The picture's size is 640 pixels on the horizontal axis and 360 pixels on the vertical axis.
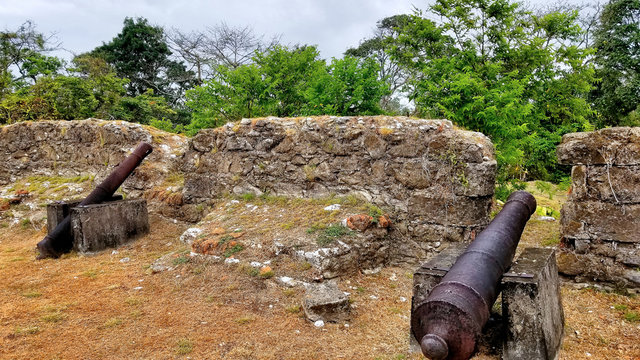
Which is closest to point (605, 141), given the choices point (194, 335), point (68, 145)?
point (194, 335)

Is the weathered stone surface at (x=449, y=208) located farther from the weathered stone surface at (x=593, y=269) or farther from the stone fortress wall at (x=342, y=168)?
the weathered stone surface at (x=593, y=269)

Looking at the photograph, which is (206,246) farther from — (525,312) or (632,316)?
(632,316)

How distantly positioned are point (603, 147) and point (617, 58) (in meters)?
17.4

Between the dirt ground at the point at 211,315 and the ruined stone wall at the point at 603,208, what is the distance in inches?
12.2

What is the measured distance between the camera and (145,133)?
31.7 ft

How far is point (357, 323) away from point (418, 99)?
7.10m

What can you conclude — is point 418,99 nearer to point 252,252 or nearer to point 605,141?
point 605,141

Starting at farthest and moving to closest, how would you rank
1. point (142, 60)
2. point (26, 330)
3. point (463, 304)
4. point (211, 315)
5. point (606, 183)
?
point (142, 60), point (606, 183), point (211, 315), point (26, 330), point (463, 304)

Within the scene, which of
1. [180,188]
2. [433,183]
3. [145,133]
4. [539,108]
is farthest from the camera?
[539,108]

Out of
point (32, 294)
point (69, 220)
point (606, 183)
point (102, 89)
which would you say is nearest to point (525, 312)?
point (606, 183)

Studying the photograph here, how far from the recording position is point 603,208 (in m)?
4.61

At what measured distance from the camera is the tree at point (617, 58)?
56.6 feet

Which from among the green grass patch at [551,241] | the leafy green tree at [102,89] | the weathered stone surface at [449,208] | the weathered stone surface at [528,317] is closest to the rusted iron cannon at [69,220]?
the weathered stone surface at [449,208]

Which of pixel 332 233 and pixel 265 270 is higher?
pixel 332 233
